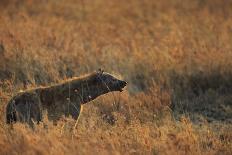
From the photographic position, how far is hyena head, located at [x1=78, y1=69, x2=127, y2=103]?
1068 cm

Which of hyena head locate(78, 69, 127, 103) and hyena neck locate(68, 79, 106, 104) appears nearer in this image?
hyena neck locate(68, 79, 106, 104)

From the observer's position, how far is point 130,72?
13500 millimetres

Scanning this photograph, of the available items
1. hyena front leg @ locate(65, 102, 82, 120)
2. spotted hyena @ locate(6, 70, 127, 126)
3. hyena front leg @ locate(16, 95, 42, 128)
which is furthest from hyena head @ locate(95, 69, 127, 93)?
hyena front leg @ locate(16, 95, 42, 128)

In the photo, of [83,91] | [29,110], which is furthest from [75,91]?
[29,110]

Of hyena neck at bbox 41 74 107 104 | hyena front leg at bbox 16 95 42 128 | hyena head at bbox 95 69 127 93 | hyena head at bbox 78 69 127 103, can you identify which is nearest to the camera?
hyena front leg at bbox 16 95 42 128

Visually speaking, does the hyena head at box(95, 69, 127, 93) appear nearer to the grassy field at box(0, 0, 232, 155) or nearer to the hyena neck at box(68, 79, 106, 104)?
the hyena neck at box(68, 79, 106, 104)

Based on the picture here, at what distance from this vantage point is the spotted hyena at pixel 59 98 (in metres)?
9.71

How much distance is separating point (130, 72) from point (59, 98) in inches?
136

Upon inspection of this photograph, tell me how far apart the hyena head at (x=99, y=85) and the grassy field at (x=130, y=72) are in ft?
1.11

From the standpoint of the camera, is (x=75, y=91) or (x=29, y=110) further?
(x=75, y=91)

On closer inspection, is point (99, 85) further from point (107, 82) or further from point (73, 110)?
point (73, 110)

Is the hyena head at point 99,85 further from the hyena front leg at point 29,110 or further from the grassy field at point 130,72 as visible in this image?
the hyena front leg at point 29,110

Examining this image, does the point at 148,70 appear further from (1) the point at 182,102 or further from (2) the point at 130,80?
(1) the point at 182,102

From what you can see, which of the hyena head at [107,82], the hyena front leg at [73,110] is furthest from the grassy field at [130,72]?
the hyena head at [107,82]
